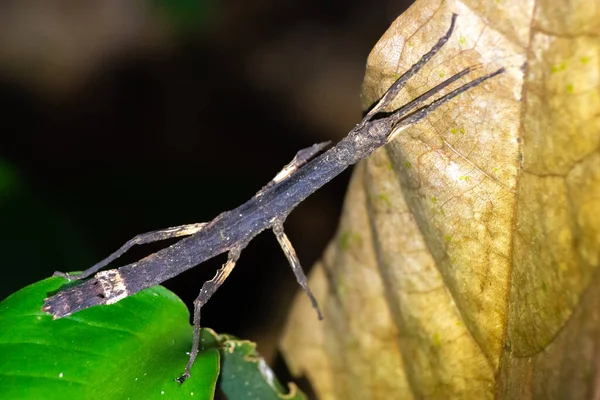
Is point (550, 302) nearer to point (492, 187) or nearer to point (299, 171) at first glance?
point (492, 187)

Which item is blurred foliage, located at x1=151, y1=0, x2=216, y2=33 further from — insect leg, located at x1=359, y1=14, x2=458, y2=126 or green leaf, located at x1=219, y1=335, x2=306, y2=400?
green leaf, located at x1=219, y1=335, x2=306, y2=400

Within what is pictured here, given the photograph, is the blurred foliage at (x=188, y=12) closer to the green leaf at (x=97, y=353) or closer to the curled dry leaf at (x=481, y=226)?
the curled dry leaf at (x=481, y=226)

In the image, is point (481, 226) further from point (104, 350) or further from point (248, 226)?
point (104, 350)

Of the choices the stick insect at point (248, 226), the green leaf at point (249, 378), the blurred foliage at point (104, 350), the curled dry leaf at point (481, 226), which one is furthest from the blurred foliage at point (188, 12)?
the green leaf at point (249, 378)

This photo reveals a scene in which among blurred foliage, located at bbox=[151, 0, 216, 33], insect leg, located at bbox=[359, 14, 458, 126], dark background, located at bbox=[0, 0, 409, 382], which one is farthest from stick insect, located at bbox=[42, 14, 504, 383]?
blurred foliage, located at bbox=[151, 0, 216, 33]

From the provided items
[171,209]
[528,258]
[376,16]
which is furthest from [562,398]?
[376,16]

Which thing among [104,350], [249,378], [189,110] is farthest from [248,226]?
[189,110]
